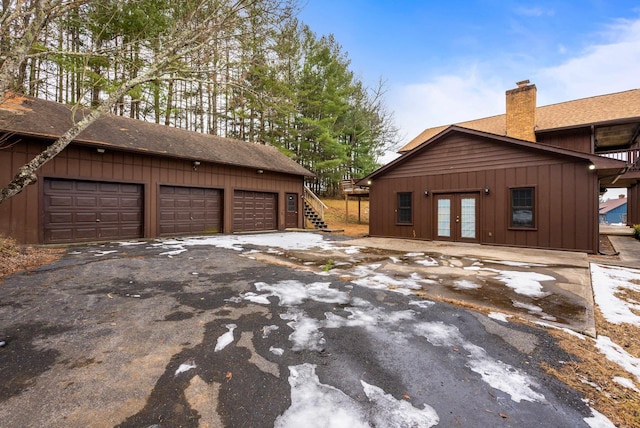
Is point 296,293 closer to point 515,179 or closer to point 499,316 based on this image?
point 499,316

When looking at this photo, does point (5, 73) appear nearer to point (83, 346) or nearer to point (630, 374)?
point (83, 346)

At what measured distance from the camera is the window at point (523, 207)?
8.66 m

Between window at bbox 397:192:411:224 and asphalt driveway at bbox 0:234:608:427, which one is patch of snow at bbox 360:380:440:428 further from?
window at bbox 397:192:411:224

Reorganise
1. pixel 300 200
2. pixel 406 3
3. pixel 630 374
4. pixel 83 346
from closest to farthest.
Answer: pixel 630 374
pixel 83 346
pixel 406 3
pixel 300 200

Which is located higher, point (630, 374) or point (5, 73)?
point (5, 73)

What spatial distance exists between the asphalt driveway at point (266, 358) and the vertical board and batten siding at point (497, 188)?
221 inches

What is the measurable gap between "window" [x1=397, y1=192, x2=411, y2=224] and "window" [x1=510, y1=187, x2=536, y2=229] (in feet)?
11.6

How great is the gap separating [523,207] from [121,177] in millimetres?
13872

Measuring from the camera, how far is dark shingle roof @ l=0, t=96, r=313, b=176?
8.26m

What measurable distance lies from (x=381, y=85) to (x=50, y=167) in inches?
898

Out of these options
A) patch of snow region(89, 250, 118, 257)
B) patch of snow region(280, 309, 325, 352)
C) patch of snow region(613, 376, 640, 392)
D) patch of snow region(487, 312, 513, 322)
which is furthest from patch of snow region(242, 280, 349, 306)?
patch of snow region(89, 250, 118, 257)

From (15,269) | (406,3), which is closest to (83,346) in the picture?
(15,269)

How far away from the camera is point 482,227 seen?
375 inches

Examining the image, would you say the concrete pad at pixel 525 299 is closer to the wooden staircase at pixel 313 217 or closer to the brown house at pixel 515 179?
the brown house at pixel 515 179
